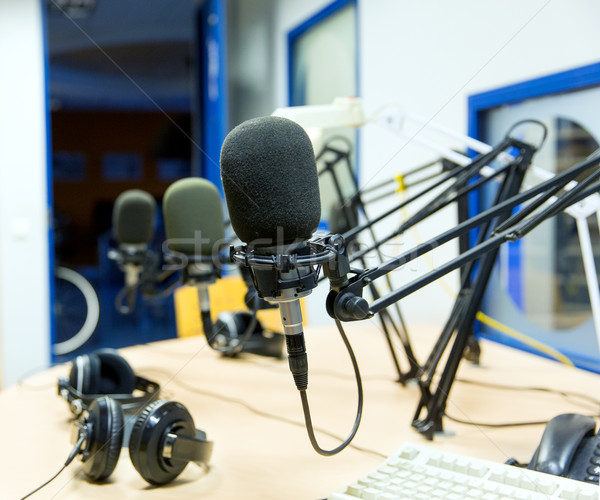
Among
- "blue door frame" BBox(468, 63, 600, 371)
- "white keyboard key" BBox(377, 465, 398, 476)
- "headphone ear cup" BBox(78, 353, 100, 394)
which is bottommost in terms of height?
"white keyboard key" BBox(377, 465, 398, 476)

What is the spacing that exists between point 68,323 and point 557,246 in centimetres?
324

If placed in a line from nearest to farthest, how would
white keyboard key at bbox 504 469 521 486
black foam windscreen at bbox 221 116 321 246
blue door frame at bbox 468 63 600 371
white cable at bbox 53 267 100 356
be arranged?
black foam windscreen at bbox 221 116 321 246 → white keyboard key at bbox 504 469 521 486 → blue door frame at bbox 468 63 600 371 → white cable at bbox 53 267 100 356

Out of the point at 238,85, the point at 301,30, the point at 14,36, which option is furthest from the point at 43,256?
the point at 301,30

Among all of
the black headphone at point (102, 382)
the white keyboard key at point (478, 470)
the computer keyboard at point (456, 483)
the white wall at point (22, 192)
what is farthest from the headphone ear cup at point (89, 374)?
the white wall at point (22, 192)

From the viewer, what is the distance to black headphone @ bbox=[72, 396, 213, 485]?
0.72 metres

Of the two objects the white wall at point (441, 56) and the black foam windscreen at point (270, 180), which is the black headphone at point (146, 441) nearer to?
the black foam windscreen at point (270, 180)

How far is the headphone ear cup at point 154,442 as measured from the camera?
28.2 inches

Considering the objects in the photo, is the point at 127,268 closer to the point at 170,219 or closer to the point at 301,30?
the point at 170,219

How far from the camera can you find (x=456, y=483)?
67 centimetres

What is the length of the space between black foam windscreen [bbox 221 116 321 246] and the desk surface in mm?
229

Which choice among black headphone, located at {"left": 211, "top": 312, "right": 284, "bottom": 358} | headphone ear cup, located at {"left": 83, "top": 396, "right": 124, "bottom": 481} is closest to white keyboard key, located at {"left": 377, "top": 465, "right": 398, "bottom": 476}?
headphone ear cup, located at {"left": 83, "top": 396, "right": 124, "bottom": 481}

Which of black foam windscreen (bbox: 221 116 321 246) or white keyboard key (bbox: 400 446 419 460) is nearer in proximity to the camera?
black foam windscreen (bbox: 221 116 321 246)

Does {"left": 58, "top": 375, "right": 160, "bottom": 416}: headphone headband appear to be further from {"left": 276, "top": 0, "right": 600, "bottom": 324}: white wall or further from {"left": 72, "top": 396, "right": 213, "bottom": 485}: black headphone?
{"left": 276, "top": 0, "right": 600, "bottom": 324}: white wall

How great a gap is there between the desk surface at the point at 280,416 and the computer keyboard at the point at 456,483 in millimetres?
75
